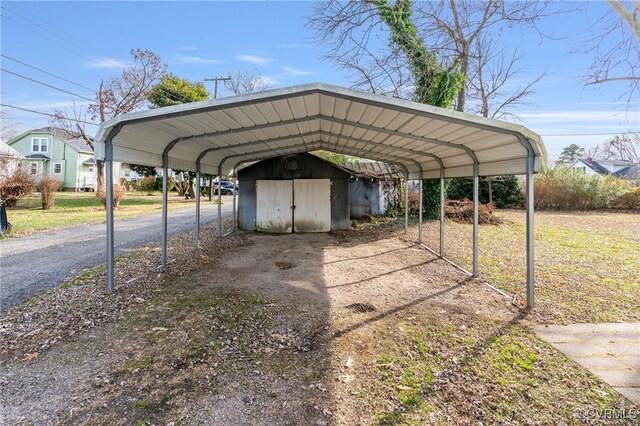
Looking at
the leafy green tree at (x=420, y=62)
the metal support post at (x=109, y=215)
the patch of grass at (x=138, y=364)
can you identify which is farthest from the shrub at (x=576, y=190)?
the patch of grass at (x=138, y=364)

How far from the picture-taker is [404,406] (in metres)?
2.45

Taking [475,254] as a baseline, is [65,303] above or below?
below

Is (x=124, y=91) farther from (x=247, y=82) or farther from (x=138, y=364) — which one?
(x=138, y=364)

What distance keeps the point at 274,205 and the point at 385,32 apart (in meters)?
7.38

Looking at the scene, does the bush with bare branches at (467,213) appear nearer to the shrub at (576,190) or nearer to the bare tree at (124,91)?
the shrub at (576,190)

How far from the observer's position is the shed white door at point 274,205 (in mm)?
11523

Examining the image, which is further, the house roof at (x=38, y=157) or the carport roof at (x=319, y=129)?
the house roof at (x=38, y=157)

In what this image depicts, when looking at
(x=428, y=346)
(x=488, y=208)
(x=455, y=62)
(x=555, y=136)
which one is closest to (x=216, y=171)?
(x=428, y=346)

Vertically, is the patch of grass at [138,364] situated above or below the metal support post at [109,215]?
below

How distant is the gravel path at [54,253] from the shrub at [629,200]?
23.0 meters

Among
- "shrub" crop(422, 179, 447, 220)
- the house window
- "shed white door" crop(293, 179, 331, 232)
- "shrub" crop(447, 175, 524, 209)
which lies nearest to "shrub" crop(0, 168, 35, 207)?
"shed white door" crop(293, 179, 331, 232)

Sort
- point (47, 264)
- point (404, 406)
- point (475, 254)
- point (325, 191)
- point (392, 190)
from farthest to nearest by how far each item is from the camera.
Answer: point (392, 190) < point (325, 191) < point (47, 264) < point (475, 254) < point (404, 406)

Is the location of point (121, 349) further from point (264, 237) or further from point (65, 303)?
point (264, 237)

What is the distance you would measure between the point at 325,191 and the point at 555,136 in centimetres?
3006
